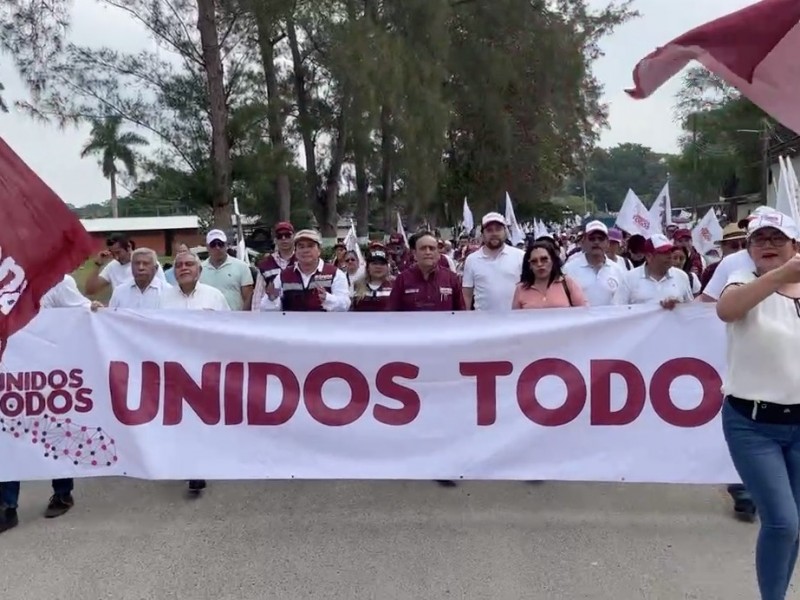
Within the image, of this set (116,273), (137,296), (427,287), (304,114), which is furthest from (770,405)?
(304,114)

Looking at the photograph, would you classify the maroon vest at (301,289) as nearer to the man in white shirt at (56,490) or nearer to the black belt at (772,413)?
the man in white shirt at (56,490)

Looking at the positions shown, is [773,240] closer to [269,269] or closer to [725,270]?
[725,270]

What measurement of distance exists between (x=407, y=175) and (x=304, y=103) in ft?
16.9

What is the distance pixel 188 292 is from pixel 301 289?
85 centimetres

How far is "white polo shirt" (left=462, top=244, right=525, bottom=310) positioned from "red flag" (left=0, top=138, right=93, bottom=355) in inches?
133

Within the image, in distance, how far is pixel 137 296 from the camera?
595 cm

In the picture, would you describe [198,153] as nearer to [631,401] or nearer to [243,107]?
[243,107]

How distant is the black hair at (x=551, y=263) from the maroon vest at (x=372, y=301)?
1.57 meters

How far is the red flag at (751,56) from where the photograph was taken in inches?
120

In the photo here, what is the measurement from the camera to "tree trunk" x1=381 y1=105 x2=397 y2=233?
2620cm

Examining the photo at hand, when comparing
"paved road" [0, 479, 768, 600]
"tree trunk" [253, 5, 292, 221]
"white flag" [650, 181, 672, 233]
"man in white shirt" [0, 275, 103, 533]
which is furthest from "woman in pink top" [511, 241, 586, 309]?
"tree trunk" [253, 5, 292, 221]

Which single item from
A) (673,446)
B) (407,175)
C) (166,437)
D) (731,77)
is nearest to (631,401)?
(673,446)

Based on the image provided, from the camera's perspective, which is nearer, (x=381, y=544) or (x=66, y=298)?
(x=381, y=544)

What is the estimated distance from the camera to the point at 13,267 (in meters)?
4.01
